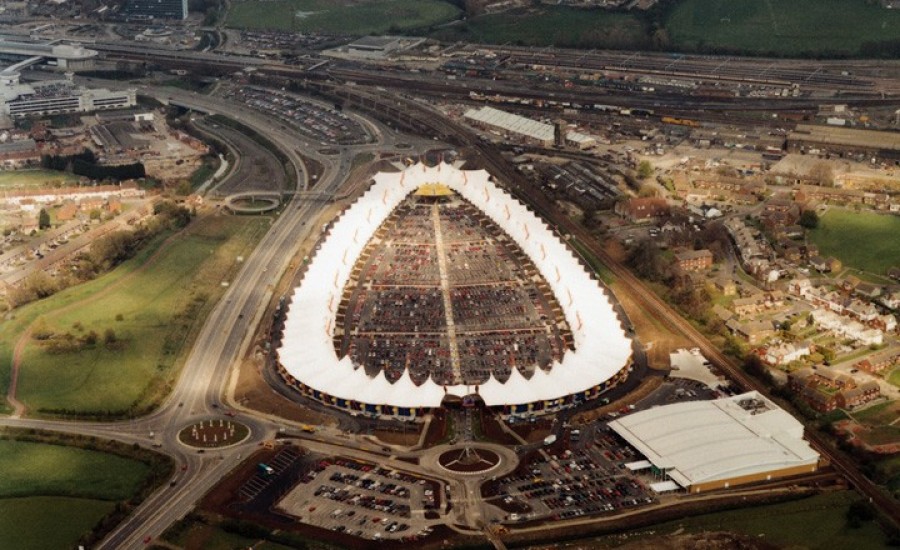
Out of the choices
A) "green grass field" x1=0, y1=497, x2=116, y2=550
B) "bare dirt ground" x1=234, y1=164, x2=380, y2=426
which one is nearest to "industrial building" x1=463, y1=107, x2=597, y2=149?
"bare dirt ground" x1=234, y1=164, x2=380, y2=426

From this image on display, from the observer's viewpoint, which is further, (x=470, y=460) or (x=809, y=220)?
(x=809, y=220)

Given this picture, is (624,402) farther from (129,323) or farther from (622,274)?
(129,323)

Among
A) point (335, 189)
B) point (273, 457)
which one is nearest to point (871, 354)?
point (273, 457)

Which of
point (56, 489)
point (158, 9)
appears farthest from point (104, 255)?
point (158, 9)

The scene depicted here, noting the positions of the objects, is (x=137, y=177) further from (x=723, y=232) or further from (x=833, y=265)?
(x=833, y=265)

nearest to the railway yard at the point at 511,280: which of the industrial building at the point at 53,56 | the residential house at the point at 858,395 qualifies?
the residential house at the point at 858,395

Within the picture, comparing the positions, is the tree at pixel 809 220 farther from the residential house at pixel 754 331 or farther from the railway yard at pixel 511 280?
the residential house at pixel 754 331
